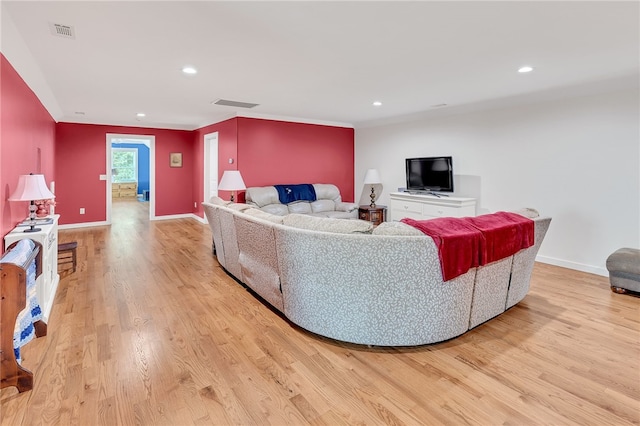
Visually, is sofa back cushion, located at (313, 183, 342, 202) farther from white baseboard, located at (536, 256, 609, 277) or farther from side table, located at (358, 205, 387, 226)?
white baseboard, located at (536, 256, 609, 277)

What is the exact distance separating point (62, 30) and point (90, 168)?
18.3 feet

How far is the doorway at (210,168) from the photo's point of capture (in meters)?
7.45

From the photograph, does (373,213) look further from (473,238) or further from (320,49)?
(473,238)

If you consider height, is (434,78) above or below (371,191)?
above

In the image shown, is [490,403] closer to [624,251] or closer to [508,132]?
[624,251]

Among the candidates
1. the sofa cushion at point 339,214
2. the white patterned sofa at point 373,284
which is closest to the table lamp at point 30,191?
the white patterned sofa at point 373,284

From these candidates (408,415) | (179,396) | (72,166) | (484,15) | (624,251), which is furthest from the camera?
(72,166)

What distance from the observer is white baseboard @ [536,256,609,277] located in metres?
4.14

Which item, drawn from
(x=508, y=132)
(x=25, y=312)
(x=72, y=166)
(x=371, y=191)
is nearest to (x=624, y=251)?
(x=508, y=132)

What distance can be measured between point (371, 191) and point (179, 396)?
5918mm

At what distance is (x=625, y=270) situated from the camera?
11.4 feet

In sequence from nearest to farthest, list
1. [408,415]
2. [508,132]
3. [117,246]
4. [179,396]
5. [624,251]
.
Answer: [408,415], [179,396], [624,251], [508,132], [117,246]

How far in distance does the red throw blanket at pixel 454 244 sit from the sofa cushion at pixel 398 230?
0.05m

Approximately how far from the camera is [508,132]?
4.93m
